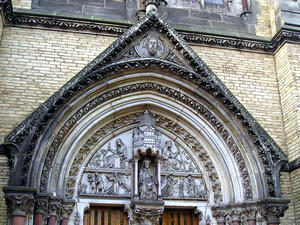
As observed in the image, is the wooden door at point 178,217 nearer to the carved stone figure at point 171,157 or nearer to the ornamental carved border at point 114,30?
the carved stone figure at point 171,157

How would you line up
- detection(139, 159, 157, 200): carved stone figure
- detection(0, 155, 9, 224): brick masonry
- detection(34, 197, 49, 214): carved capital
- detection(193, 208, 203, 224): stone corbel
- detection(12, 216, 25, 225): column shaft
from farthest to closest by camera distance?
detection(193, 208, 203, 224): stone corbel → detection(139, 159, 157, 200): carved stone figure → detection(0, 155, 9, 224): brick masonry → detection(34, 197, 49, 214): carved capital → detection(12, 216, 25, 225): column shaft

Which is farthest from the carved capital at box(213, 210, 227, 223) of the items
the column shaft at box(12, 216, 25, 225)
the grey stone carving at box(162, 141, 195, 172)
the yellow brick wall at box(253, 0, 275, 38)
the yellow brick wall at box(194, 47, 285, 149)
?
the yellow brick wall at box(253, 0, 275, 38)

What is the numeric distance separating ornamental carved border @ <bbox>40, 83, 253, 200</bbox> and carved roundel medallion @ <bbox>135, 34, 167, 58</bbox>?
0.72 meters

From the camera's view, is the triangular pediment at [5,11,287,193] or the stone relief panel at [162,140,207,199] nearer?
the triangular pediment at [5,11,287,193]

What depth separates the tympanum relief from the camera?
9.01 metres

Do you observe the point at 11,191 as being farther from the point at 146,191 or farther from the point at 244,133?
the point at 244,133

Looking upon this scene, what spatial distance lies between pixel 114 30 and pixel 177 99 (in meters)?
2.31

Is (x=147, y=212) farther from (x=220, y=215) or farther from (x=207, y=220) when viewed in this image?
(x=220, y=215)

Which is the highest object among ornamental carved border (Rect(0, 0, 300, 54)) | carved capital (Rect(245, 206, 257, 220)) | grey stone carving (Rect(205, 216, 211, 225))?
ornamental carved border (Rect(0, 0, 300, 54))

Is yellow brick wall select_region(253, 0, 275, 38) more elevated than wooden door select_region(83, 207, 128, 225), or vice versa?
yellow brick wall select_region(253, 0, 275, 38)

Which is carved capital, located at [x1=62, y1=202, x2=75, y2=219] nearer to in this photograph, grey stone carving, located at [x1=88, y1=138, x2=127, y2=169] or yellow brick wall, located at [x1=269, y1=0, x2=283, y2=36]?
grey stone carving, located at [x1=88, y1=138, x2=127, y2=169]

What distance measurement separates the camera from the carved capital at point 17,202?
726 centimetres

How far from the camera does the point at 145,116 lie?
9781 mm

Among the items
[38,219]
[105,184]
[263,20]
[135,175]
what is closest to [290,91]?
[263,20]
